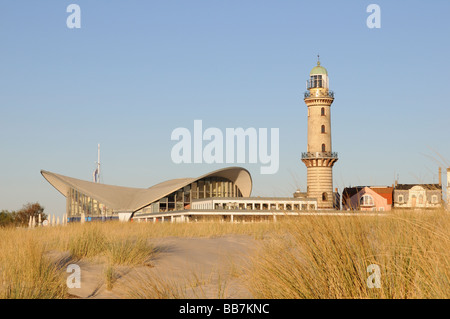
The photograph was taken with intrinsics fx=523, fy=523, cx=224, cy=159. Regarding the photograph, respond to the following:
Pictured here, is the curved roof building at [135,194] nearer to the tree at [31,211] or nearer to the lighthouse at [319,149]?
the tree at [31,211]

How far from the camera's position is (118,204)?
68.9 m

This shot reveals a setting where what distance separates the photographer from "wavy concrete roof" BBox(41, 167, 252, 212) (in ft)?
217

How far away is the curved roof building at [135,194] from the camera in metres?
65.7

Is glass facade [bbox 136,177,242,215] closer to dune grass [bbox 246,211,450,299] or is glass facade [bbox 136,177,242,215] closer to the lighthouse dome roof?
the lighthouse dome roof

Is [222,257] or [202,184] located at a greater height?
[202,184]

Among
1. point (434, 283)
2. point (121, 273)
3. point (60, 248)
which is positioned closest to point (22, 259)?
point (121, 273)

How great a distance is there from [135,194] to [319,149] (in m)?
26.4

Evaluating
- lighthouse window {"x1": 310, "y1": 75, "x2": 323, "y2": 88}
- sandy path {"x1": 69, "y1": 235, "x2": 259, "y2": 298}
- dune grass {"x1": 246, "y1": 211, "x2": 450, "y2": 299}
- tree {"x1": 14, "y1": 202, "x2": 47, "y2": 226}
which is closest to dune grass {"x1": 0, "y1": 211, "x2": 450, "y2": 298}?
dune grass {"x1": 246, "y1": 211, "x2": 450, "y2": 299}

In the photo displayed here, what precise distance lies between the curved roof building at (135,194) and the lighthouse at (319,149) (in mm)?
12340

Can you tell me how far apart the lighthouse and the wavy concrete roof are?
12.3 m

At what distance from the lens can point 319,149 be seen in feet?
209
